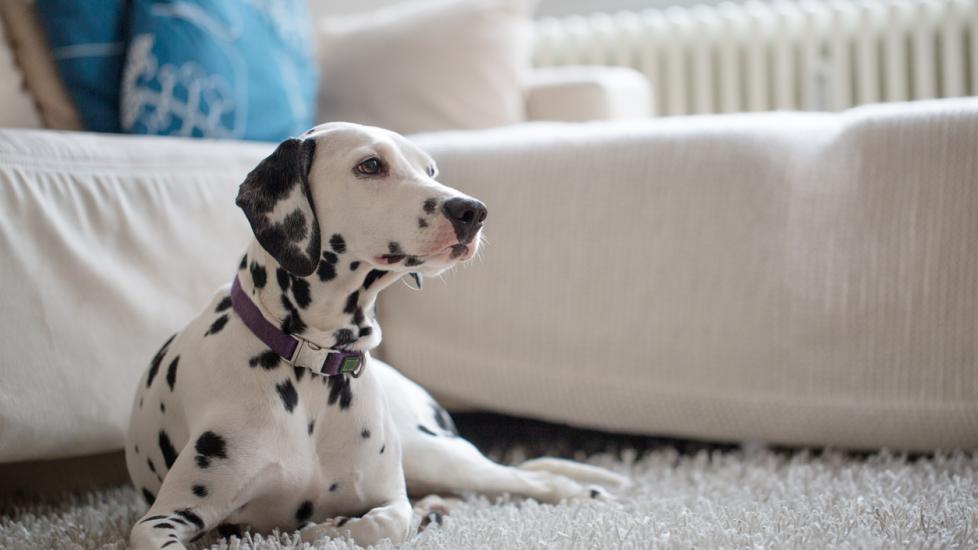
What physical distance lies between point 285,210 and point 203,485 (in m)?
0.36

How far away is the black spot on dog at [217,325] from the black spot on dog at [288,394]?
13 cm

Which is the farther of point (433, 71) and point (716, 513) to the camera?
point (433, 71)

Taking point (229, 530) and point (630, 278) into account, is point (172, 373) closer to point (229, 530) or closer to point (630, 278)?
point (229, 530)

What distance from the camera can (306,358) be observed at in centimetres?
130

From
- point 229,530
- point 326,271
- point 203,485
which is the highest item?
point 326,271

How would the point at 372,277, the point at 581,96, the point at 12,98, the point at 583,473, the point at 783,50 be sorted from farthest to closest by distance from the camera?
the point at 783,50 → the point at 581,96 → the point at 12,98 → the point at 583,473 → the point at 372,277

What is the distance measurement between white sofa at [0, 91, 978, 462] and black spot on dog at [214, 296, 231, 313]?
376mm

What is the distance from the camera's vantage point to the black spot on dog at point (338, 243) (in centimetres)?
128

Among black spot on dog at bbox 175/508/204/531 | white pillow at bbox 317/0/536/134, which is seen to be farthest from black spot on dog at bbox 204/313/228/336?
white pillow at bbox 317/0/536/134

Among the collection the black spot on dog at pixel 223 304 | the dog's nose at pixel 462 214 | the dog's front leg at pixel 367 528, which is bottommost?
the dog's front leg at pixel 367 528

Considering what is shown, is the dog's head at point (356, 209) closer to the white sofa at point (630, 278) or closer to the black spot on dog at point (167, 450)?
the black spot on dog at point (167, 450)

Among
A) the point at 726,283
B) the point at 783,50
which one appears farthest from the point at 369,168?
the point at 783,50

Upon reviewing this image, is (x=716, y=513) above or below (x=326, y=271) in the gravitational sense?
below

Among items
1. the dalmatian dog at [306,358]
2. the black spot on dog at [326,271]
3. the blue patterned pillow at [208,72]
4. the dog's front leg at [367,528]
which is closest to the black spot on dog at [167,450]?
the dalmatian dog at [306,358]
